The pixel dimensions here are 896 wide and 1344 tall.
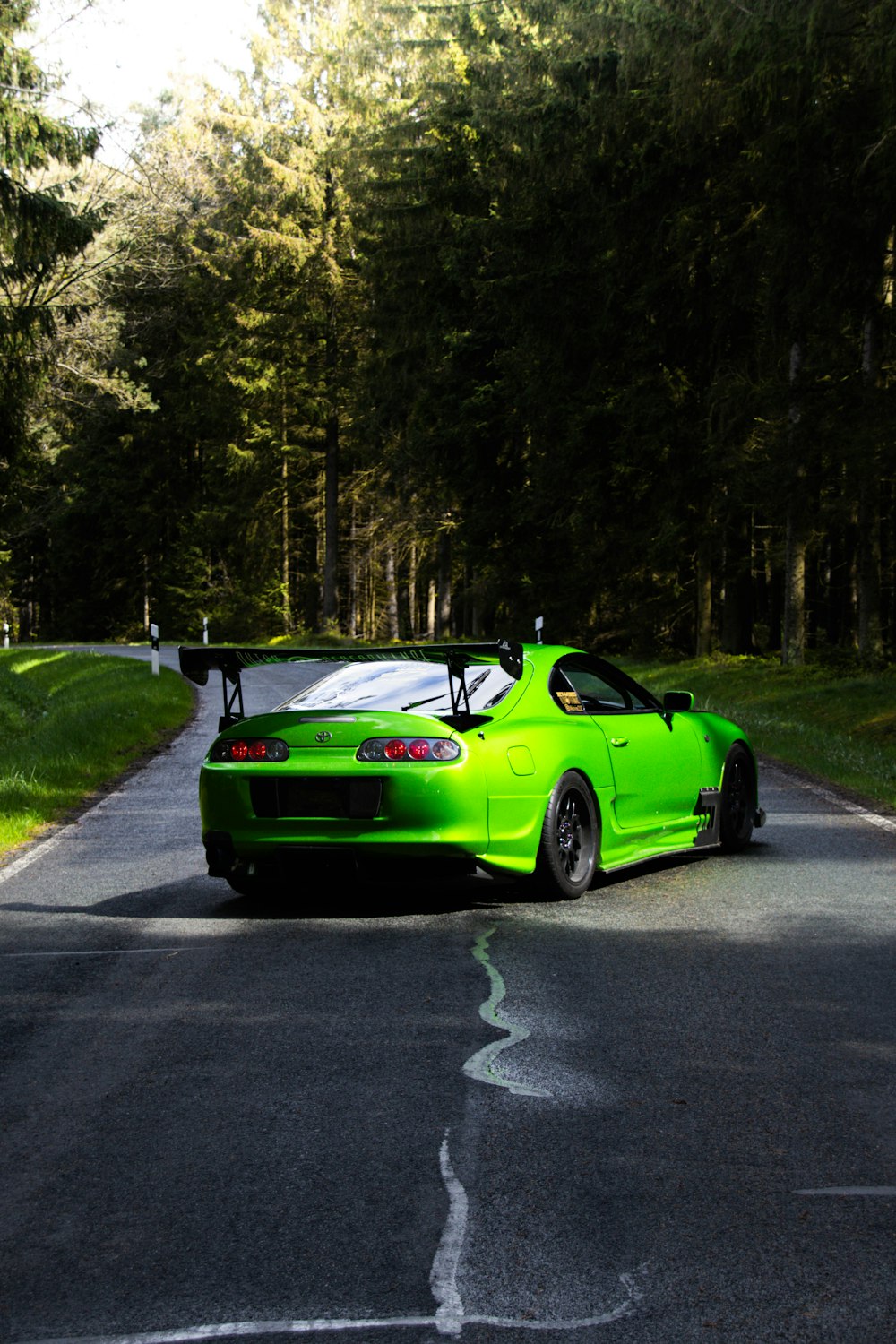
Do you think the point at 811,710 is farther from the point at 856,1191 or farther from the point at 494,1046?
the point at 856,1191

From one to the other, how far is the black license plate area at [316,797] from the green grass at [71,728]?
10.6 feet

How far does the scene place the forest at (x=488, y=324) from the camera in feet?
71.4

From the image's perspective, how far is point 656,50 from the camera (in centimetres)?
1964

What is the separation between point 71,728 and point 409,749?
11362 millimetres

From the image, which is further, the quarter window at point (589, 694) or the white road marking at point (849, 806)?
the white road marking at point (849, 806)

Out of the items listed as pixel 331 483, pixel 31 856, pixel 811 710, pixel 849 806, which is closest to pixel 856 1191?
pixel 31 856

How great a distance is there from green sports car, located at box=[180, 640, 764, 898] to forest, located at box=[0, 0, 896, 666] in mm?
11474

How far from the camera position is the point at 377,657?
8.63 meters

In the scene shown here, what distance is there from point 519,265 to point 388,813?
27.4 m

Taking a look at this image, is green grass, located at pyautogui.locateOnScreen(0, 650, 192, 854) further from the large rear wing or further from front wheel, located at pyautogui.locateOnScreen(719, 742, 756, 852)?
front wheel, located at pyautogui.locateOnScreen(719, 742, 756, 852)

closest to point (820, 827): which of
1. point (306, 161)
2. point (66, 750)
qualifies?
point (66, 750)

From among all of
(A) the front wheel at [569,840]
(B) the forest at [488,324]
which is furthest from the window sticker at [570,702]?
(B) the forest at [488,324]

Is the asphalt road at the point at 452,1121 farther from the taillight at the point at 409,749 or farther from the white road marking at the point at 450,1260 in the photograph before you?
the taillight at the point at 409,749

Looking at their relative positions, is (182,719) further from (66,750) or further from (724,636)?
(724,636)
